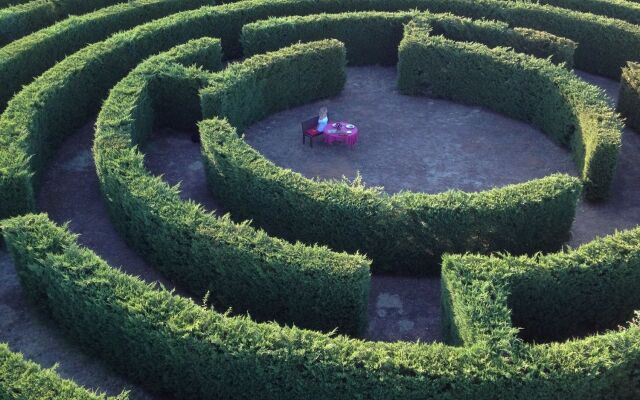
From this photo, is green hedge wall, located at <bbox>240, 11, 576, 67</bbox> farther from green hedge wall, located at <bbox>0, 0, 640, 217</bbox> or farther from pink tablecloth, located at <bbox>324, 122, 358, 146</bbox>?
pink tablecloth, located at <bbox>324, 122, 358, 146</bbox>

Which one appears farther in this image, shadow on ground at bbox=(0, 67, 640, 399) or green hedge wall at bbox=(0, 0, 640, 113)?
green hedge wall at bbox=(0, 0, 640, 113)

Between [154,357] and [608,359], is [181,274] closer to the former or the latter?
[154,357]

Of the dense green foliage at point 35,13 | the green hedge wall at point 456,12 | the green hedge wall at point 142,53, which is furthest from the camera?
the dense green foliage at point 35,13

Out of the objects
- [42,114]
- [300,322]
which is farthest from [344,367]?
[42,114]


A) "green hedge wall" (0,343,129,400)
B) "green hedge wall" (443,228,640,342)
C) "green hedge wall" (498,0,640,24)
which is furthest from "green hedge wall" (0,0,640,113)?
"green hedge wall" (0,343,129,400)

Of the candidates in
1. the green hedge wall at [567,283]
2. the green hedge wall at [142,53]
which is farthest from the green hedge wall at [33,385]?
the green hedge wall at [567,283]

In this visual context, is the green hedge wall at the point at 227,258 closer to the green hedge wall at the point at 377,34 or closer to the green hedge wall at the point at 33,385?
the green hedge wall at the point at 33,385

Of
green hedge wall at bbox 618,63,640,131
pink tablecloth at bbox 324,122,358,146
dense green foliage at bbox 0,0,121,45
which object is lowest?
pink tablecloth at bbox 324,122,358,146
